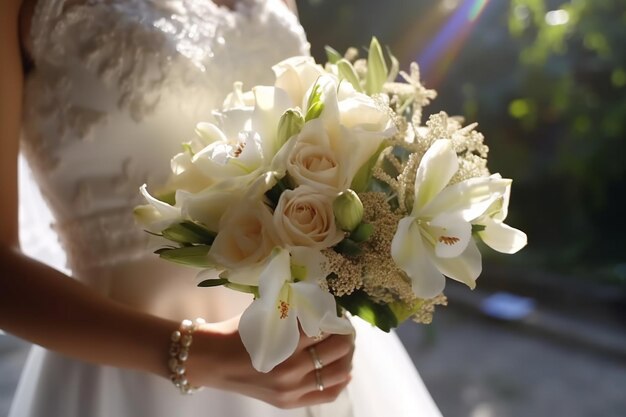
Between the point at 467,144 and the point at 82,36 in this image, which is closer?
the point at 467,144

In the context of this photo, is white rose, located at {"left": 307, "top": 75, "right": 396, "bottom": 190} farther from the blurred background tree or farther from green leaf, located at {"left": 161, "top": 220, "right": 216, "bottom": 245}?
the blurred background tree

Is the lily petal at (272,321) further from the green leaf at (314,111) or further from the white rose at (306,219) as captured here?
the green leaf at (314,111)

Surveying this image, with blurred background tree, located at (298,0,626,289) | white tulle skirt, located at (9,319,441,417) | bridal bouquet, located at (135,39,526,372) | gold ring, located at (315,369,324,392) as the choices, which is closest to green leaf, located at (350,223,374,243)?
bridal bouquet, located at (135,39,526,372)

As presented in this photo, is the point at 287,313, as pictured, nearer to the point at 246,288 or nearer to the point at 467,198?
the point at 246,288

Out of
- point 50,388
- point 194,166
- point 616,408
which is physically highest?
point 194,166

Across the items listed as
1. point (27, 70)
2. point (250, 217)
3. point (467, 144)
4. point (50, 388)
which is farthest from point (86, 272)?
point (467, 144)

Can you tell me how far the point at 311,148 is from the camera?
513 millimetres

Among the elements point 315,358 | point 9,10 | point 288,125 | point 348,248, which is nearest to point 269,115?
point 288,125

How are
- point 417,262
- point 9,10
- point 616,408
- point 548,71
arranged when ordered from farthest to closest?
point 548,71 → point 616,408 → point 9,10 → point 417,262

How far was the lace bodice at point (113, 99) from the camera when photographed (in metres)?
0.79

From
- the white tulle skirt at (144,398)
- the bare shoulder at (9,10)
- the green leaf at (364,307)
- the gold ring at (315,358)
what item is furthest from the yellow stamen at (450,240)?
the bare shoulder at (9,10)

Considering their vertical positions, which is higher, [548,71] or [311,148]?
[311,148]

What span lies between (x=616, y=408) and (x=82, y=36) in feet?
6.06

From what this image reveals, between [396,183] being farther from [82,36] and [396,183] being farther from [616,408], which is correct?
[616,408]
